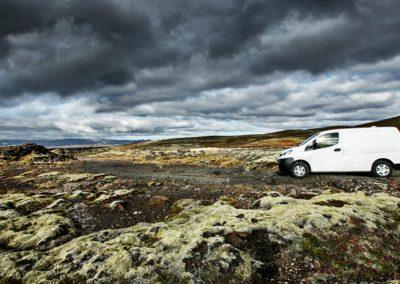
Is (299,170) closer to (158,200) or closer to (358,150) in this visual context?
(358,150)

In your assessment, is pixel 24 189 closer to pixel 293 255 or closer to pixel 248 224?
pixel 248 224

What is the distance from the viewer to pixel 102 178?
2633 centimetres

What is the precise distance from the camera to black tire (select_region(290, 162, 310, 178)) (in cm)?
2186

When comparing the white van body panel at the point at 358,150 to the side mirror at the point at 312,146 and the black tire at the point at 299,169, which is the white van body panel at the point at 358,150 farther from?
the black tire at the point at 299,169

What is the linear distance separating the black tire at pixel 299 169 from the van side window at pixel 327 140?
164 centimetres

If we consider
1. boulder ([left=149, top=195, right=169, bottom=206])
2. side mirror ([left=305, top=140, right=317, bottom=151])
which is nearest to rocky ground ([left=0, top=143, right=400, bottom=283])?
boulder ([left=149, top=195, right=169, bottom=206])

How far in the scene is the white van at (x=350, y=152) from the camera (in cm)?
2042

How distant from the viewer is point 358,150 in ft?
68.0

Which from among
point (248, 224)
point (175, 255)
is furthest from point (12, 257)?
point (248, 224)

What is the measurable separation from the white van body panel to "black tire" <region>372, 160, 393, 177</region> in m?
0.27

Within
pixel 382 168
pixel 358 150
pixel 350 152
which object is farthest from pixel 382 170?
pixel 350 152

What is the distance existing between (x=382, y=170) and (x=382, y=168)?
14cm

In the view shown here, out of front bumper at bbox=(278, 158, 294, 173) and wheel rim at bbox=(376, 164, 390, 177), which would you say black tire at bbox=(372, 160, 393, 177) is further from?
front bumper at bbox=(278, 158, 294, 173)

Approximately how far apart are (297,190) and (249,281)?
10.3 meters
